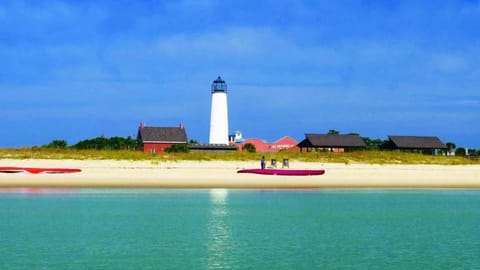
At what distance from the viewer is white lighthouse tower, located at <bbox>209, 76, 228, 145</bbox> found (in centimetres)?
6359

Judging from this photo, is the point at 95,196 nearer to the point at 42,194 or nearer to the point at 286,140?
the point at 42,194

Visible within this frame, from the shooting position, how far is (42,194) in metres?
32.3

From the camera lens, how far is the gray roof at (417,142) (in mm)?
65312

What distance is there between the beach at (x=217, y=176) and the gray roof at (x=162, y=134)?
65.0ft

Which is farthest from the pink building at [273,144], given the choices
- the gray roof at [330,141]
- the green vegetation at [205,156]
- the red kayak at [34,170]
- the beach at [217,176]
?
the red kayak at [34,170]

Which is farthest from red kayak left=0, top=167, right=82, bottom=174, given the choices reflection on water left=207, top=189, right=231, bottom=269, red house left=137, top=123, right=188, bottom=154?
red house left=137, top=123, right=188, bottom=154

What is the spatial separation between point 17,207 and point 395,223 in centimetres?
1565

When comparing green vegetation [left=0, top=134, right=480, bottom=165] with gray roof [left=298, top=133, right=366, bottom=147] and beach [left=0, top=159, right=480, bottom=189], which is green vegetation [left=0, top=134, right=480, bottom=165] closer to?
beach [left=0, top=159, right=480, bottom=189]

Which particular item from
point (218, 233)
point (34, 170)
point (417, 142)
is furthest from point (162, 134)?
point (218, 233)

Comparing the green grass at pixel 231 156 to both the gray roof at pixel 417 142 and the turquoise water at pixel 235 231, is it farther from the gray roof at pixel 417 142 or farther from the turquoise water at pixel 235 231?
the turquoise water at pixel 235 231

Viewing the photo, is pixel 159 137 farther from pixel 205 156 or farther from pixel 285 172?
pixel 285 172

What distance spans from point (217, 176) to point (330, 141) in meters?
26.3

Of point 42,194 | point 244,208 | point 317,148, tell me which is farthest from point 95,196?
point 317,148

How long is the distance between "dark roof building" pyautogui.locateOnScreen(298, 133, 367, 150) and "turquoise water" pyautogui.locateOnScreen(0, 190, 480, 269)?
2922 centimetres
